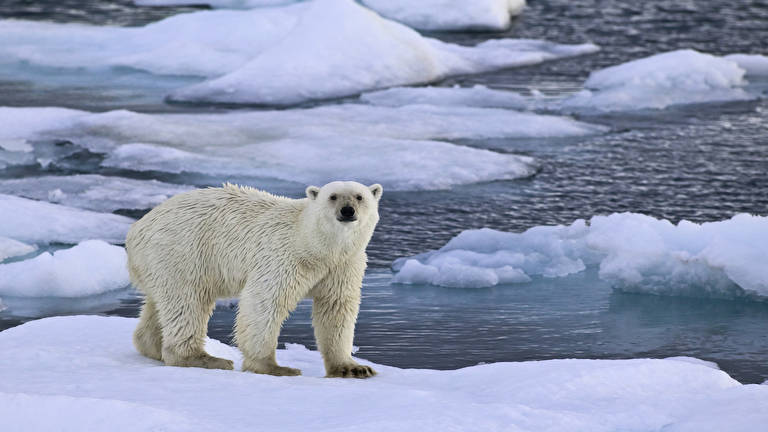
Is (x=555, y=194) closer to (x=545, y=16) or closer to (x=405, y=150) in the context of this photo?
(x=405, y=150)

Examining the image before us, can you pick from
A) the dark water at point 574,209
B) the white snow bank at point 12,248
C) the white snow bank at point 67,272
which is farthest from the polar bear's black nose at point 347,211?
the white snow bank at point 12,248

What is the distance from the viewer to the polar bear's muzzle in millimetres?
4750

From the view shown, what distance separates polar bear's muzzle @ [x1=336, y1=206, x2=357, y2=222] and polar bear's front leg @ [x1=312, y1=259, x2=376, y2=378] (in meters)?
0.39

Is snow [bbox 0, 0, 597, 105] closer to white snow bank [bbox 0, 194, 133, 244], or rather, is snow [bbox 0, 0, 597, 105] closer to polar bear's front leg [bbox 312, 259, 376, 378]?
white snow bank [bbox 0, 194, 133, 244]

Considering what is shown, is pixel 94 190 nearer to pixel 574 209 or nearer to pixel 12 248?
pixel 12 248

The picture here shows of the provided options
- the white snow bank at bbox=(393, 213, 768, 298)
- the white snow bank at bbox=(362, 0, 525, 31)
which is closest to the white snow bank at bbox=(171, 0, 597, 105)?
the white snow bank at bbox=(362, 0, 525, 31)

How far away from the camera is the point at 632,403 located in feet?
14.1

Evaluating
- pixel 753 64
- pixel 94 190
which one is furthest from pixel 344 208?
pixel 753 64

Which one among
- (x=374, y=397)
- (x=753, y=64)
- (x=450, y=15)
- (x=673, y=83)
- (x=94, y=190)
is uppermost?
(x=450, y=15)

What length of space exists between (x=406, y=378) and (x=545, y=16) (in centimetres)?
1846

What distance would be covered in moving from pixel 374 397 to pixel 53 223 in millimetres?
5710

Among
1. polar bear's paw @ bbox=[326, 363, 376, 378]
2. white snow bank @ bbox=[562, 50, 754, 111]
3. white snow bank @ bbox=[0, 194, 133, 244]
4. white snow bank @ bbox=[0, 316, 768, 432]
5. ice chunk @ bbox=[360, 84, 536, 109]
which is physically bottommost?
white snow bank @ bbox=[0, 194, 133, 244]

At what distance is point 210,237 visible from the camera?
523 cm

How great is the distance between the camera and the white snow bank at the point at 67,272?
8102 millimetres
